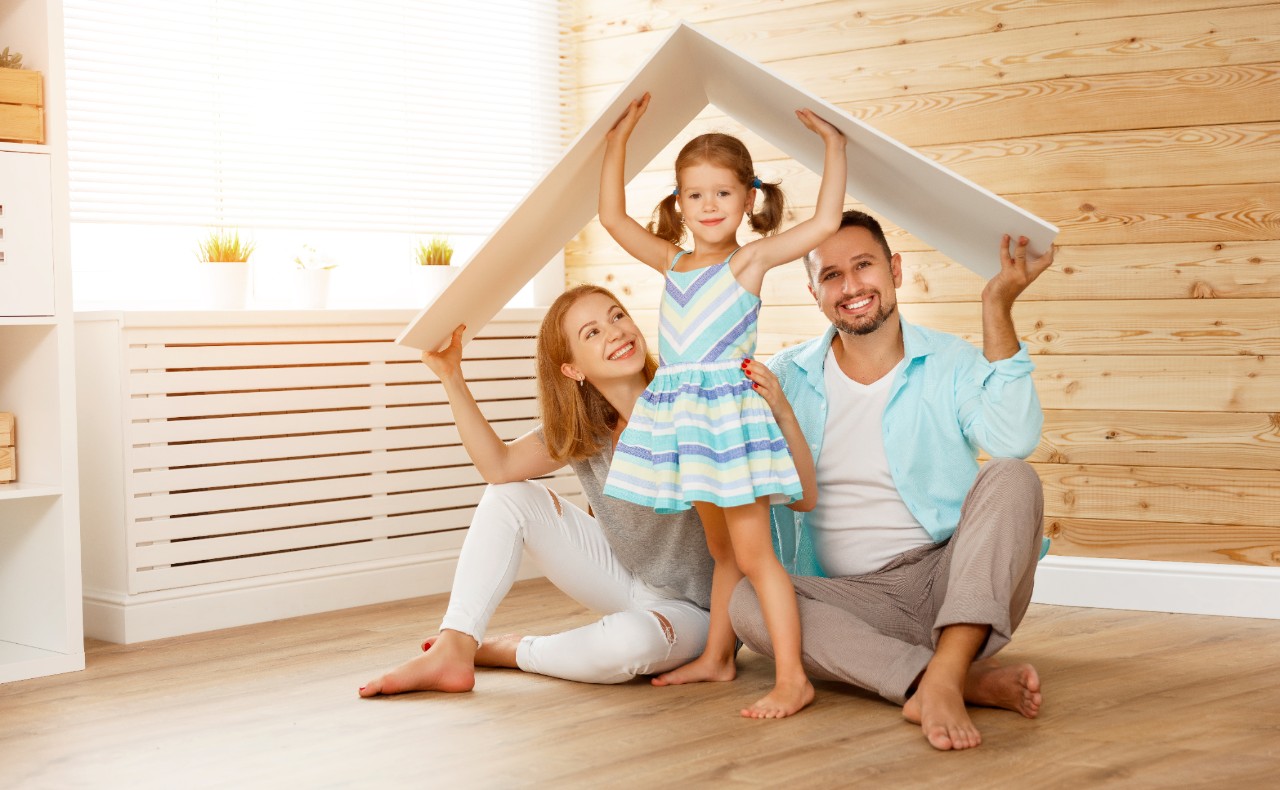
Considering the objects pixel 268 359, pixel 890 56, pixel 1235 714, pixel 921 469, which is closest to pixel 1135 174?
pixel 890 56

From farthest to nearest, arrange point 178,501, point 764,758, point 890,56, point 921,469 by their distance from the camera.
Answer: point 890,56
point 178,501
point 921,469
point 764,758

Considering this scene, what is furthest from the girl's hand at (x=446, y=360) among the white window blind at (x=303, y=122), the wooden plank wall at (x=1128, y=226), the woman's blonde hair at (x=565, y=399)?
the wooden plank wall at (x=1128, y=226)

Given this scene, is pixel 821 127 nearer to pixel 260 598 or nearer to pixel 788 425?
pixel 788 425

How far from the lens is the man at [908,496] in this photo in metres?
2.10

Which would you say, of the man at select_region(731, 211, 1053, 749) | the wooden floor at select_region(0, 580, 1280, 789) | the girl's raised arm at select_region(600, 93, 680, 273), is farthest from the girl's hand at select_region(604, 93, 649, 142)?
the wooden floor at select_region(0, 580, 1280, 789)

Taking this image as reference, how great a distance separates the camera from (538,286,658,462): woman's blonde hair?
8.07ft

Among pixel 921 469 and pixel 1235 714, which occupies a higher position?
pixel 921 469

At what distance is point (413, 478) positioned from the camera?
11.4 feet

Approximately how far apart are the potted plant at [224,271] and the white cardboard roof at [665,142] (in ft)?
2.93

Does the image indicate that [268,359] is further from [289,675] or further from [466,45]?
[466,45]

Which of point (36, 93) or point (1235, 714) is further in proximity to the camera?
point (36, 93)

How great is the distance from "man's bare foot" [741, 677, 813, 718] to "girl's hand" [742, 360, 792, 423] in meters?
0.43

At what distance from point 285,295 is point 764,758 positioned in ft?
6.84

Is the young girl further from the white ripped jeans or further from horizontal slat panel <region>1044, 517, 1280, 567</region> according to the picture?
horizontal slat panel <region>1044, 517, 1280, 567</region>
